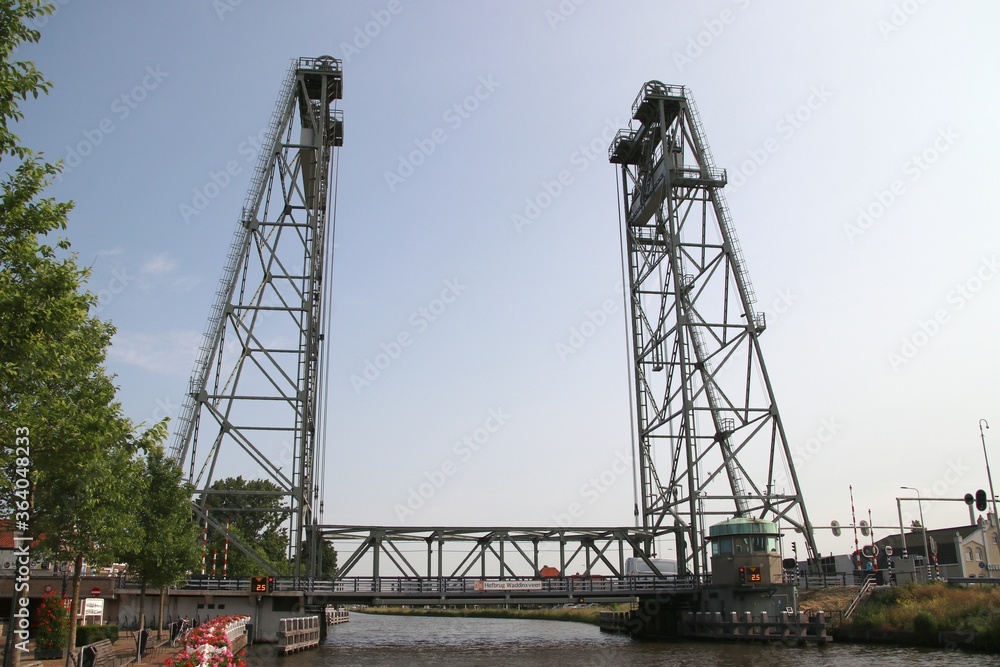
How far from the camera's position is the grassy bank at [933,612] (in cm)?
3132

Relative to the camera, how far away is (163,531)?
34.0 meters

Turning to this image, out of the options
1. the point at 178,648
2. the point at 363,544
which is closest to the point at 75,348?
the point at 178,648

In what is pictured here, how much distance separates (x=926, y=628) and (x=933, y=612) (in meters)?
1.05

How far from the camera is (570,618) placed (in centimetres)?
8456

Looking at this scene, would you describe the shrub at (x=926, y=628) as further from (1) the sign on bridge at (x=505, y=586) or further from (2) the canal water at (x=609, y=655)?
(1) the sign on bridge at (x=505, y=586)

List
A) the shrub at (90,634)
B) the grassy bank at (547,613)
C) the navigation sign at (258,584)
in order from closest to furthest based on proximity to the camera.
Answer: the shrub at (90,634), the navigation sign at (258,584), the grassy bank at (547,613)

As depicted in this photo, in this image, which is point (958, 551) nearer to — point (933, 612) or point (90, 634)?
point (933, 612)

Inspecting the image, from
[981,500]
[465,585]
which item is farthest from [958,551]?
[465,585]

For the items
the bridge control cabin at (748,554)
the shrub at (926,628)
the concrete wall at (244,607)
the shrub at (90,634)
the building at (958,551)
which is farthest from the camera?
the building at (958,551)

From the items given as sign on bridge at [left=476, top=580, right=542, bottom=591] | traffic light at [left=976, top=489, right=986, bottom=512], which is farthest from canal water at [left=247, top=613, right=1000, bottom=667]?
traffic light at [left=976, top=489, right=986, bottom=512]

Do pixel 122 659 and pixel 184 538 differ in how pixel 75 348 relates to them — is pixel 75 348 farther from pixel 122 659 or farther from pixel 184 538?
pixel 184 538

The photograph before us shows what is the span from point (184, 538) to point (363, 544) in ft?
42.2

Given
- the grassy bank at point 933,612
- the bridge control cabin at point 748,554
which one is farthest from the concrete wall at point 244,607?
the grassy bank at point 933,612

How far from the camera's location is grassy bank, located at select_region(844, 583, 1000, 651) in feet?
103
